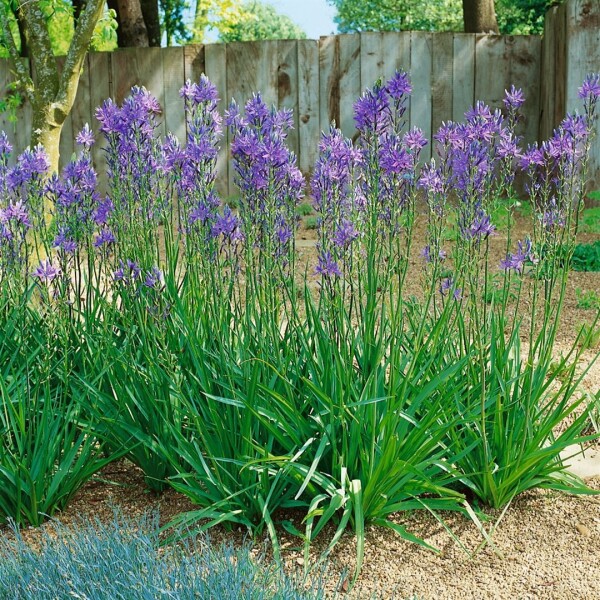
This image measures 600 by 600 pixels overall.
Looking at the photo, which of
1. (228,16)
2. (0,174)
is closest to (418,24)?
(228,16)

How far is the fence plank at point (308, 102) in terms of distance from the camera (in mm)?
9555

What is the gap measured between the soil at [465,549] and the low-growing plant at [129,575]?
0.31m

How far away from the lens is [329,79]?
31.3ft

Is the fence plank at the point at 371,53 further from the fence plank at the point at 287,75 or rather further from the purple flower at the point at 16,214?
the purple flower at the point at 16,214

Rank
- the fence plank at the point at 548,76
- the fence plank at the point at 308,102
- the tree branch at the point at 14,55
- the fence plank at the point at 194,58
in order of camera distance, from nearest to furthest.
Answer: the tree branch at the point at 14,55
the fence plank at the point at 548,76
the fence plank at the point at 308,102
the fence plank at the point at 194,58

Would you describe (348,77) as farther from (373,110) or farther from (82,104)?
(373,110)

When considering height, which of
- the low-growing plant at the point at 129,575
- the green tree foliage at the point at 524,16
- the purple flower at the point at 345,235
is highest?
the green tree foliage at the point at 524,16

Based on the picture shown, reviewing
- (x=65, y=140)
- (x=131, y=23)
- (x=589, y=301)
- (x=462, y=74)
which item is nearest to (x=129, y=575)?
(x=589, y=301)

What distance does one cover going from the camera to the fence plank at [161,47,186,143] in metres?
9.73

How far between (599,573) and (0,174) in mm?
2679

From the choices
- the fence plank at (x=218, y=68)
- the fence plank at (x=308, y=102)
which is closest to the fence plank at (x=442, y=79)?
the fence plank at (x=308, y=102)

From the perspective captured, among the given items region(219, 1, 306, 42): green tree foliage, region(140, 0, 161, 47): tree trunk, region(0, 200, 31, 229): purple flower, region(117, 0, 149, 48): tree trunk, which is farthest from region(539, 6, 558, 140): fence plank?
region(219, 1, 306, 42): green tree foliage

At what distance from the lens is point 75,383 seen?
139 inches

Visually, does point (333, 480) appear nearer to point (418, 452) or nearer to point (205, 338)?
point (418, 452)
